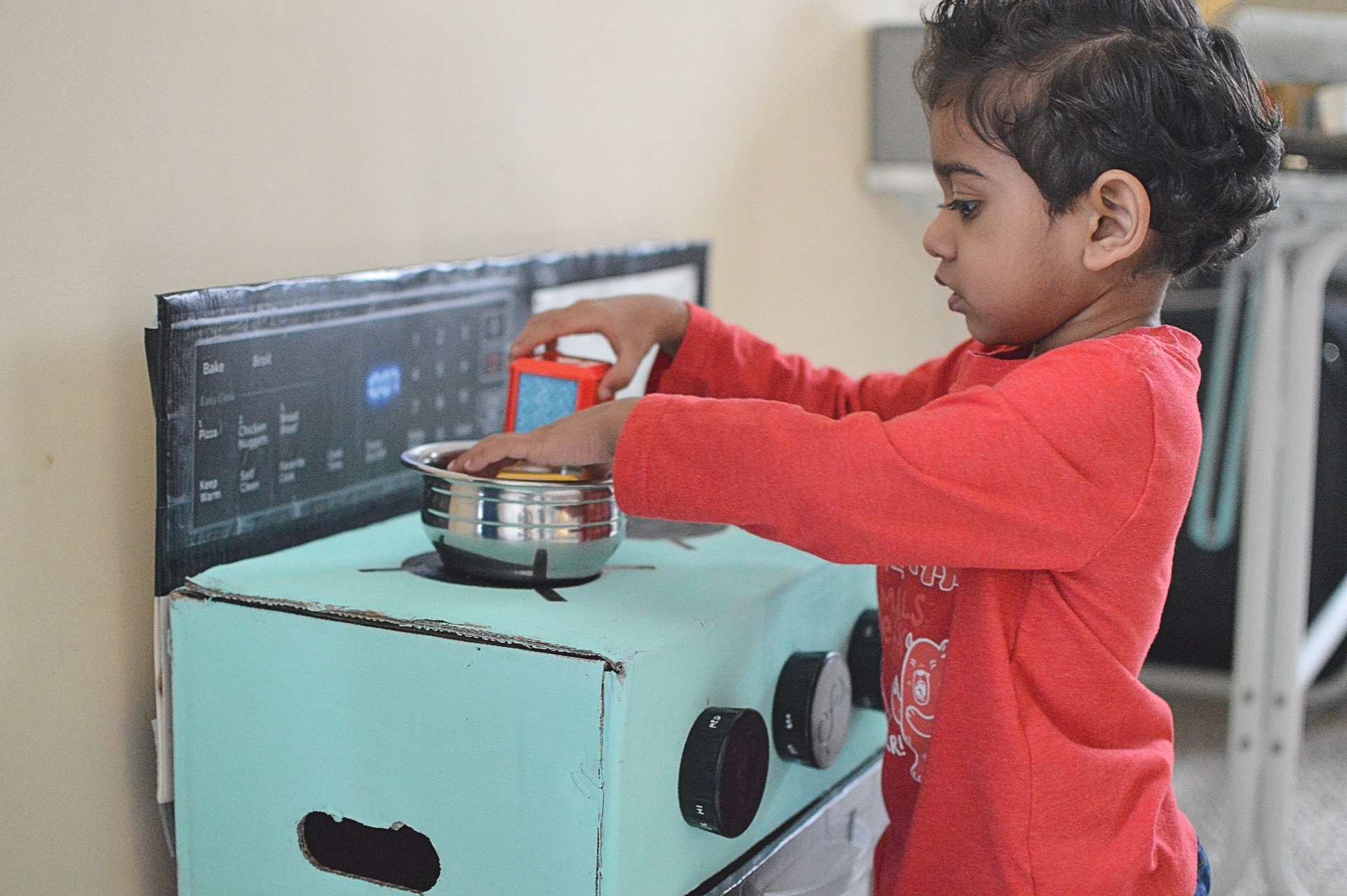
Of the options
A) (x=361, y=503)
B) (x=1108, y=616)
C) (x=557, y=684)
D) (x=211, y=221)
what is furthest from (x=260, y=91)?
(x=1108, y=616)

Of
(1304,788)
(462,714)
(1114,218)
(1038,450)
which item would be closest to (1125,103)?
(1114,218)

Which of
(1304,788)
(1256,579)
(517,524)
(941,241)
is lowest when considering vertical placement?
(1304,788)

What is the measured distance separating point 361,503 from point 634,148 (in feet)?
1.57

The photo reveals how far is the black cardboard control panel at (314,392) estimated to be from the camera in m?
0.69

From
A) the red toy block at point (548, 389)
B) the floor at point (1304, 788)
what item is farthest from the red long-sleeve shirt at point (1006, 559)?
the floor at point (1304, 788)

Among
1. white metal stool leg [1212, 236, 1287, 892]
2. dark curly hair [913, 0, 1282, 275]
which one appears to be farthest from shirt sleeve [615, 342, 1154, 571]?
white metal stool leg [1212, 236, 1287, 892]

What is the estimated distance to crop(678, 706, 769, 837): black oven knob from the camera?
633 mm

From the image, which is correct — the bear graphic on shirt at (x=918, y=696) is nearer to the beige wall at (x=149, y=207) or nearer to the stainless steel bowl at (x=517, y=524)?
the stainless steel bowl at (x=517, y=524)

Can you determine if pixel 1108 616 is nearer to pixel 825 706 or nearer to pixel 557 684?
pixel 825 706

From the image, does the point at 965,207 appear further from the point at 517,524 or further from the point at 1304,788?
the point at 1304,788

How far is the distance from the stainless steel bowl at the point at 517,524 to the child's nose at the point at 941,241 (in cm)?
22

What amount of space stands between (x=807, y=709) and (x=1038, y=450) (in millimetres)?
201

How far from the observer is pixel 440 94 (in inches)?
36.4

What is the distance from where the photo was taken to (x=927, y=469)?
615 mm
